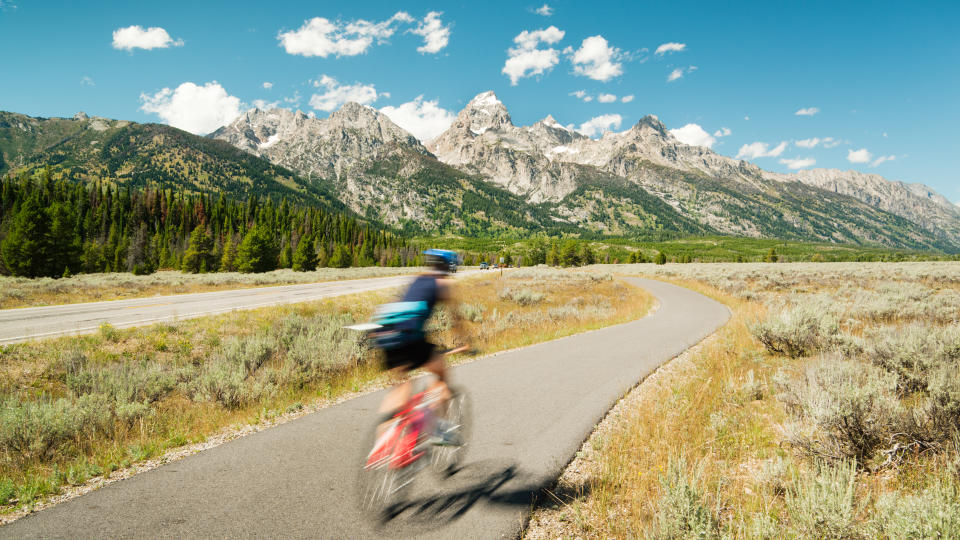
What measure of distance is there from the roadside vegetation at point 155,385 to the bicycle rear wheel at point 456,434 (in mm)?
1137

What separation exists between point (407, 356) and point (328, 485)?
61.2 inches

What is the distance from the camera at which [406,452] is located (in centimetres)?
427

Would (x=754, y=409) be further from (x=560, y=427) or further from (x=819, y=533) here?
(x=819, y=533)

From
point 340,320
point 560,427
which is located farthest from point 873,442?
point 340,320

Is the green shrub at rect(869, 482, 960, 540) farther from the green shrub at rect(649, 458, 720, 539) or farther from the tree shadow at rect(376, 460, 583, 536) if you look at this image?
the tree shadow at rect(376, 460, 583, 536)

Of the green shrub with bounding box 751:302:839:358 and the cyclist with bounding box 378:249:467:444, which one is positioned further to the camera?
the green shrub with bounding box 751:302:839:358

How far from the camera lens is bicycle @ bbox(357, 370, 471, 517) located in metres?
4.08

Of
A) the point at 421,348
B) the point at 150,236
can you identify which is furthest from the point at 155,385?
the point at 150,236

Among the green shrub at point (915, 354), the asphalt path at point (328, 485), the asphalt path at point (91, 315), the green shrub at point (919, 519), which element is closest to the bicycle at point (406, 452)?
the asphalt path at point (328, 485)

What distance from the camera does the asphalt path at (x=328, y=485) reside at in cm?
352

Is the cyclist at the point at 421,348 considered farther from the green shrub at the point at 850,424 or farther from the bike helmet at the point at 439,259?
the green shrub at the point at 850,424

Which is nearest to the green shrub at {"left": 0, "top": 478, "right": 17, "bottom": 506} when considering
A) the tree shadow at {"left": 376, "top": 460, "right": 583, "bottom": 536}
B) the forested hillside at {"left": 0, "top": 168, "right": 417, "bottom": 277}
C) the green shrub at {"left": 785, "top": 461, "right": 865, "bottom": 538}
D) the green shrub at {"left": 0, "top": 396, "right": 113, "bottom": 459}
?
the green shrub at {"left": 0, "top": 396, "right": 113, "bottom": 459}

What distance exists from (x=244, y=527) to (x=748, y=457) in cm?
564

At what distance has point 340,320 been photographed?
1347 centimetres
